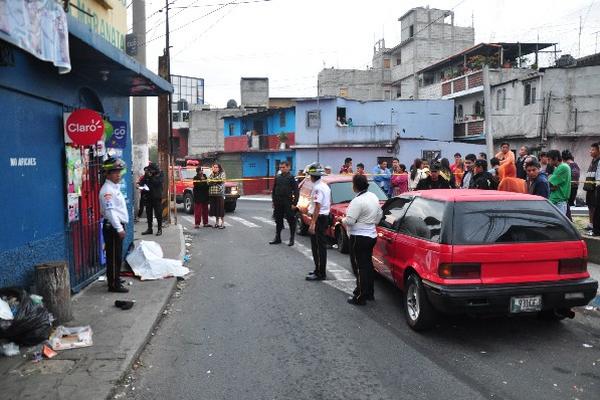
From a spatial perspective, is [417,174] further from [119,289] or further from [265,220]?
[119,289]

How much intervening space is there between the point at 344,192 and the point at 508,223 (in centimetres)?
638

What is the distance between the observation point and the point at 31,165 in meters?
6.04

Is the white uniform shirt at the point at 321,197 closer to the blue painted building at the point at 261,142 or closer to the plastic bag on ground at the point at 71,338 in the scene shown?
the plastic bag on ground at the point at 71,338

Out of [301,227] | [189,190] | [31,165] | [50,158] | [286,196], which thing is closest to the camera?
[31,165]

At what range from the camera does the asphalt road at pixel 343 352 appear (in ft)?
14.2

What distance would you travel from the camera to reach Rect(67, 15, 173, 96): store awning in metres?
5.63

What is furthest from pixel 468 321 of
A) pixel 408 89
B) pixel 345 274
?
pixel 408 89

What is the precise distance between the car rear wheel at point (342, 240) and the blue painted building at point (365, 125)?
24926mm

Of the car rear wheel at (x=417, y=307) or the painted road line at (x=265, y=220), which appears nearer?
the car rear wheel at (x=417, y=307)

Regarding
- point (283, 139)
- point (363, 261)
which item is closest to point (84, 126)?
point (363, 261)

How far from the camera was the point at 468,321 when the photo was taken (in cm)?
611

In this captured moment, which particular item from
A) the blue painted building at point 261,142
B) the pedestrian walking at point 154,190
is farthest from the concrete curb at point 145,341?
the blue painted building at point 261,142

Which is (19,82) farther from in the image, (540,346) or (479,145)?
(479,145)

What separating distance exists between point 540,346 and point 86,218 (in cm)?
659
